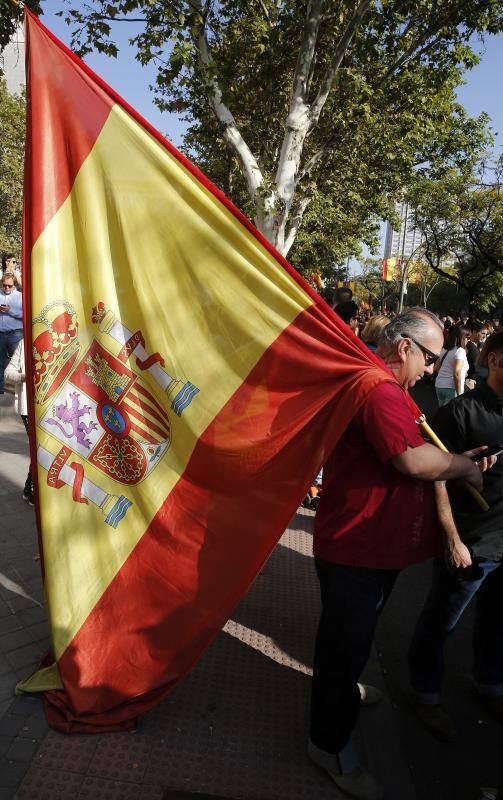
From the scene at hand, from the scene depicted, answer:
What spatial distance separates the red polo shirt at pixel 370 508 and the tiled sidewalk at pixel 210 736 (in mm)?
1010

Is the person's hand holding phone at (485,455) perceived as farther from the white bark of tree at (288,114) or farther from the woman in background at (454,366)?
the white bark of tree at (288,114)

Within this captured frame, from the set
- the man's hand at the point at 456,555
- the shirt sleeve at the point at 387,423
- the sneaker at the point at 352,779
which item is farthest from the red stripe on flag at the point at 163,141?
the sneaker at the point at 352,779

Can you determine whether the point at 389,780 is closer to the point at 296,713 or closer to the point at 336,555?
the point at 296,713

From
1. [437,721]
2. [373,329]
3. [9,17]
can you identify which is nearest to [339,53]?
[9,17]

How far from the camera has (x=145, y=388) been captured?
2.45 metres

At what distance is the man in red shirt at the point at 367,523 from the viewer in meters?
2.06

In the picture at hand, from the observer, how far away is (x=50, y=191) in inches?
92.7

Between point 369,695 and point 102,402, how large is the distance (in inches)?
82.3

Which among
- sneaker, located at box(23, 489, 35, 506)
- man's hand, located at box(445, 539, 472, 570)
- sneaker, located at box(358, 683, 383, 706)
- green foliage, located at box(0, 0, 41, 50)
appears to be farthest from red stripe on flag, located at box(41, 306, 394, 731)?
green foliage, located at box(0, 0, 41, 50)

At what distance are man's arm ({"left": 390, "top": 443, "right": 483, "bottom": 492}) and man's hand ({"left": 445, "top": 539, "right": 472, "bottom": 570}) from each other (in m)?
0.29

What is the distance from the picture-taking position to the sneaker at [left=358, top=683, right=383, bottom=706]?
9.57 ft

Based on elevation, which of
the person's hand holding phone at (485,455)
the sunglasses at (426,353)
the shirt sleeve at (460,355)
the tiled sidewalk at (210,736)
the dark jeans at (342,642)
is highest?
the shirt sleeve at (460,355)

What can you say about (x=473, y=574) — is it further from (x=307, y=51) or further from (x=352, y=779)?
(x=307, y=51)

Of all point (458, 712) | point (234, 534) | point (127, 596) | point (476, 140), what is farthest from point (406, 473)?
point (476, 140)
